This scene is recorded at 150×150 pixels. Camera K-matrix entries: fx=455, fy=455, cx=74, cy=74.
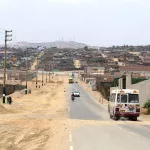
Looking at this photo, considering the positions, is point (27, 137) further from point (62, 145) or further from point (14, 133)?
point (62, 145)

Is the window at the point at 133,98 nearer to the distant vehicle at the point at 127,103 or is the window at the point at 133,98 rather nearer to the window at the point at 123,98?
the distant vehicle at the point at 127,103

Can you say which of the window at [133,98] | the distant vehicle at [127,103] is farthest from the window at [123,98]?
the window at [133,98]

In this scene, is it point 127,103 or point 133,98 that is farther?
point 133,98

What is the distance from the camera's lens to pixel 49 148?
16969mm

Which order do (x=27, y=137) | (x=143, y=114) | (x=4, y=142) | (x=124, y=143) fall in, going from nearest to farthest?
(x=124, y=143) < (x=4, y=142) < (x=27, y=137) < (x=143, y=114)

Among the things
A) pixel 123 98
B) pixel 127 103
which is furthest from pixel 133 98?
pixel 123 98

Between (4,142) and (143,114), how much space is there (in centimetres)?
2737

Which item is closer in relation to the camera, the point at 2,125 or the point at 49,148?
the point at 49,148

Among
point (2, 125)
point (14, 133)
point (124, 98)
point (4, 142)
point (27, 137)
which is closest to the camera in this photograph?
point (4, 142)

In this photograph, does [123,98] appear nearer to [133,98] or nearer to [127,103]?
[127,103]

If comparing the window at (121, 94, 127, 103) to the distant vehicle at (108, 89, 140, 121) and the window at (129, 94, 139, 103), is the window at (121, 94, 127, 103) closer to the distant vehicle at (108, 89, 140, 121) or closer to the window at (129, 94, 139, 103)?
the distant vehicle at (108, 89, 140, 121)

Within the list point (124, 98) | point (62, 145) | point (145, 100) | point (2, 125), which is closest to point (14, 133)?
point (2, 125)

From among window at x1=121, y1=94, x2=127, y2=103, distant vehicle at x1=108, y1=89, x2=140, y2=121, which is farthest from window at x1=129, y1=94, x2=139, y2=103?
window at x1=121, y1=94, x2=127, y2=103

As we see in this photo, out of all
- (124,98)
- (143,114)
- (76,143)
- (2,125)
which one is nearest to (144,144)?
(76,143)
